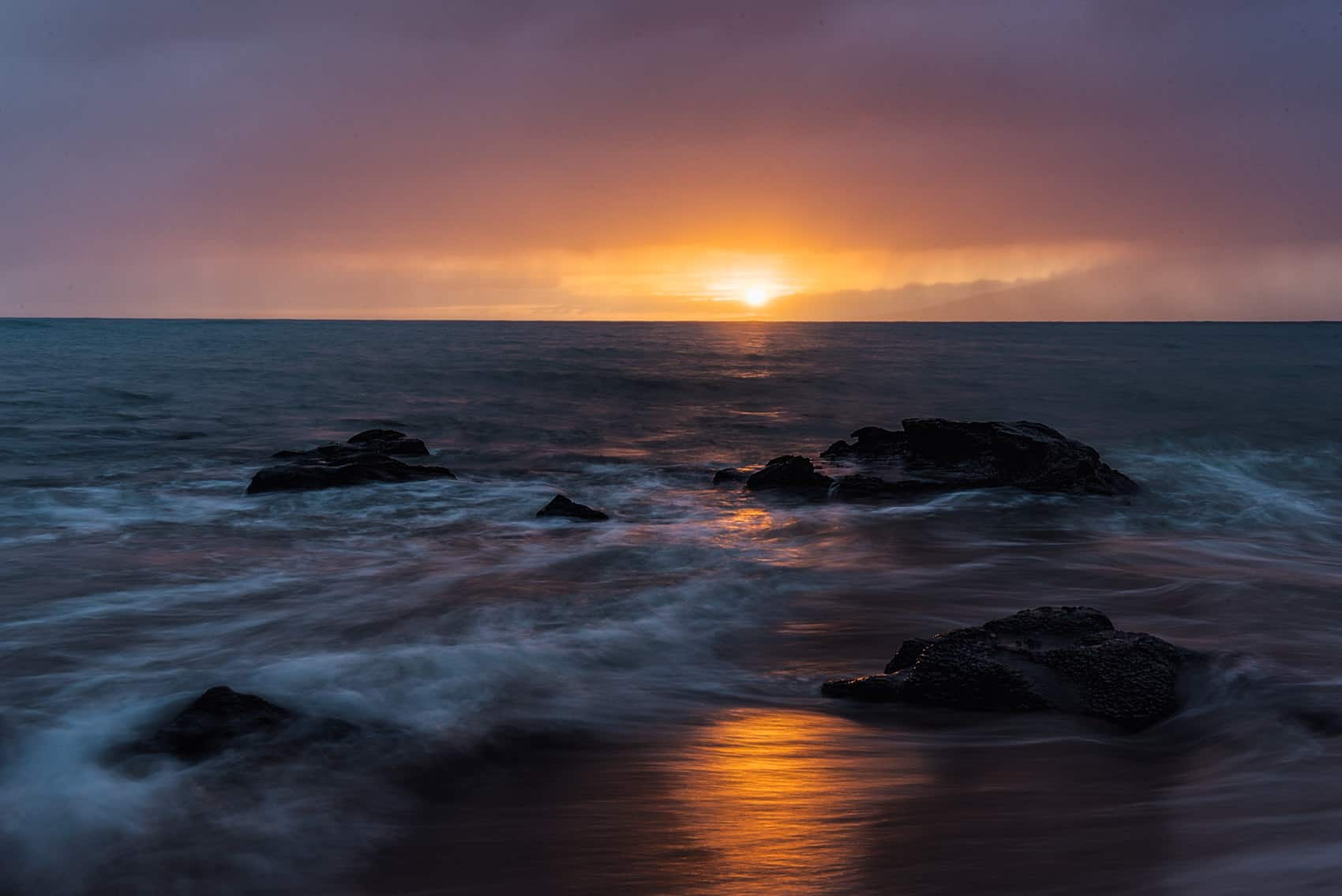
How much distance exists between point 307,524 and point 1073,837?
441 inches

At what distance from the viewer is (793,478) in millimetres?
15828

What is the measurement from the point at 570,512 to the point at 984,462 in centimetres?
741

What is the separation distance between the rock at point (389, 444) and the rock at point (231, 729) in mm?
13752

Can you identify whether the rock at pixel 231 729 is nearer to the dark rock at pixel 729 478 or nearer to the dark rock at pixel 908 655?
the dark rock at pixel 908 655

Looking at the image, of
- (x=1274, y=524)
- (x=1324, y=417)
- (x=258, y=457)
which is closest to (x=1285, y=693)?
(x=1274, y=524)

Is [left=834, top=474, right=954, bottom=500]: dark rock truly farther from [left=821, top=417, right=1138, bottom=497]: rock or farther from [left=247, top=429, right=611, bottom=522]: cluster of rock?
[left=247, top=429, right=611, bottom=522]: cluster of rock

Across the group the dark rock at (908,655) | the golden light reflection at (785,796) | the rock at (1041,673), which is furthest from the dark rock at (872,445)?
the golden light reflection at (785,796)

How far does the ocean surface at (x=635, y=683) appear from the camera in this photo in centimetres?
426

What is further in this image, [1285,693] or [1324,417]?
[1324,417]

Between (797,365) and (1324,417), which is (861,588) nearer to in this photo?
(1324,417)

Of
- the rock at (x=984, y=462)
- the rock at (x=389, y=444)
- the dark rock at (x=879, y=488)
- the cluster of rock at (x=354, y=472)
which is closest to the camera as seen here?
the cluster of rock at (x=354, y=472)

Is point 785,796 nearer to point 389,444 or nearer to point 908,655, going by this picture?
point 908,655

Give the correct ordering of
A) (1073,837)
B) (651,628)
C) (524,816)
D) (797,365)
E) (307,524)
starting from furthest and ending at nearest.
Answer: (797,365)
(307,524)
(651,628)
(524,816)
(1073,837)

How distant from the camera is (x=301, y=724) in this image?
5840mm
